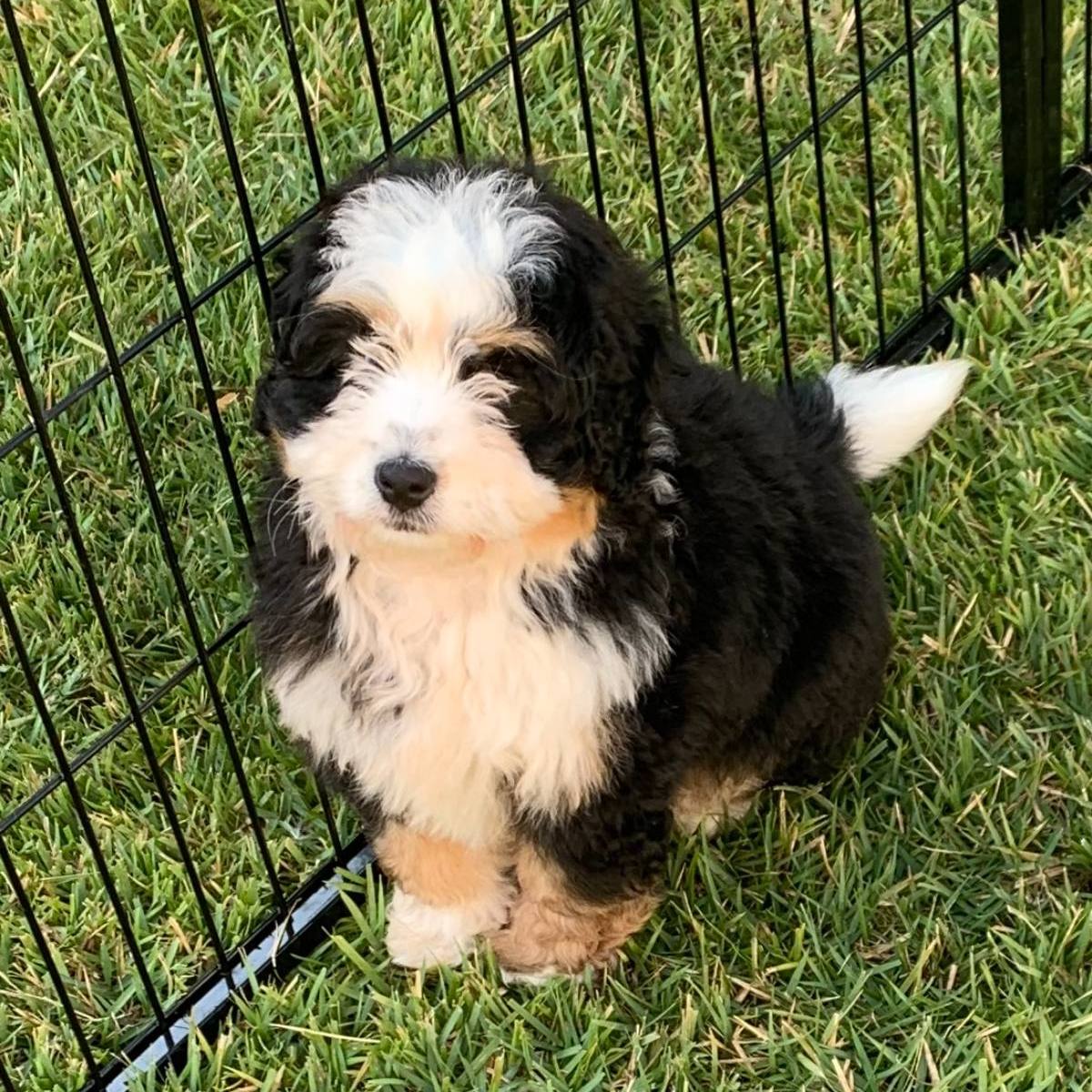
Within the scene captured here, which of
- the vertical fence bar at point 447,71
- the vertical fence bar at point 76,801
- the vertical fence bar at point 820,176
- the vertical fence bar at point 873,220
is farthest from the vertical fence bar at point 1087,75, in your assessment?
the vertical fence bar at point 76,801

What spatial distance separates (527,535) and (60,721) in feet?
4.14

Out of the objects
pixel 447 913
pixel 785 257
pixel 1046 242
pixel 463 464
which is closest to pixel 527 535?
pixel 463 464

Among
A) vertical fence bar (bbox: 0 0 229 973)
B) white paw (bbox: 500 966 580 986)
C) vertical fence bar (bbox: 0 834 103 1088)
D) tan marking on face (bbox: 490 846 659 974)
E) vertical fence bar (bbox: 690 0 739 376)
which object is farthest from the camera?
vertical fence bar (bbox: 690 0 739 376)

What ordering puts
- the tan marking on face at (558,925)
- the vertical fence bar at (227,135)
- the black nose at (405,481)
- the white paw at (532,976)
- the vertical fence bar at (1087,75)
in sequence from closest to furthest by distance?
the black nose at (405,481) < the vertical fence bar at (227,135) < the tan marking on face at (558,925) < the white paw at (532,976) < the vertical fence bar at (1087,75)

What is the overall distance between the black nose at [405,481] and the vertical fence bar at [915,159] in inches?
65.6

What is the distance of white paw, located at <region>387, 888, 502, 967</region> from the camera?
99.0 inches

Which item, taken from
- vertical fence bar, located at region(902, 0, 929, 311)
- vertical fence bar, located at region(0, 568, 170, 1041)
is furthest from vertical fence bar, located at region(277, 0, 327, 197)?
vertical fence bar, located at region(902, 0, 929, 311)

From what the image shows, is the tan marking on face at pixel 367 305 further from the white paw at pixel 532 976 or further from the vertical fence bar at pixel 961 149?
the vertical fence bar at pixel 961 149

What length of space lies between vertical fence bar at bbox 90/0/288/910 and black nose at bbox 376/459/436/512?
1.53 ft

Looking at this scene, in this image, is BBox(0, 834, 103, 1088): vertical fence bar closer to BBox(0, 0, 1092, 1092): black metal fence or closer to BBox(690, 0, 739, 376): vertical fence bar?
BBox(0, 0, 1092, 1092): black metal fence

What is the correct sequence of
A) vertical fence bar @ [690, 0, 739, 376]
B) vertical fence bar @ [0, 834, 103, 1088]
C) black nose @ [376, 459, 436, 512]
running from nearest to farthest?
black nose @ [376, 459, 436, 512]
vertical fence bar @ [0, 834, 103, 1088]
vertical fence bar @ [690, 0, 739, 376]

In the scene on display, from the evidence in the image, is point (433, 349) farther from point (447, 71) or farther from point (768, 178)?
point (768, 178)

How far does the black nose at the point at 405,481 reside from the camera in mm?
1756

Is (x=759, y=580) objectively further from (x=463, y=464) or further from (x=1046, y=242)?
(x=1046, y=242)
